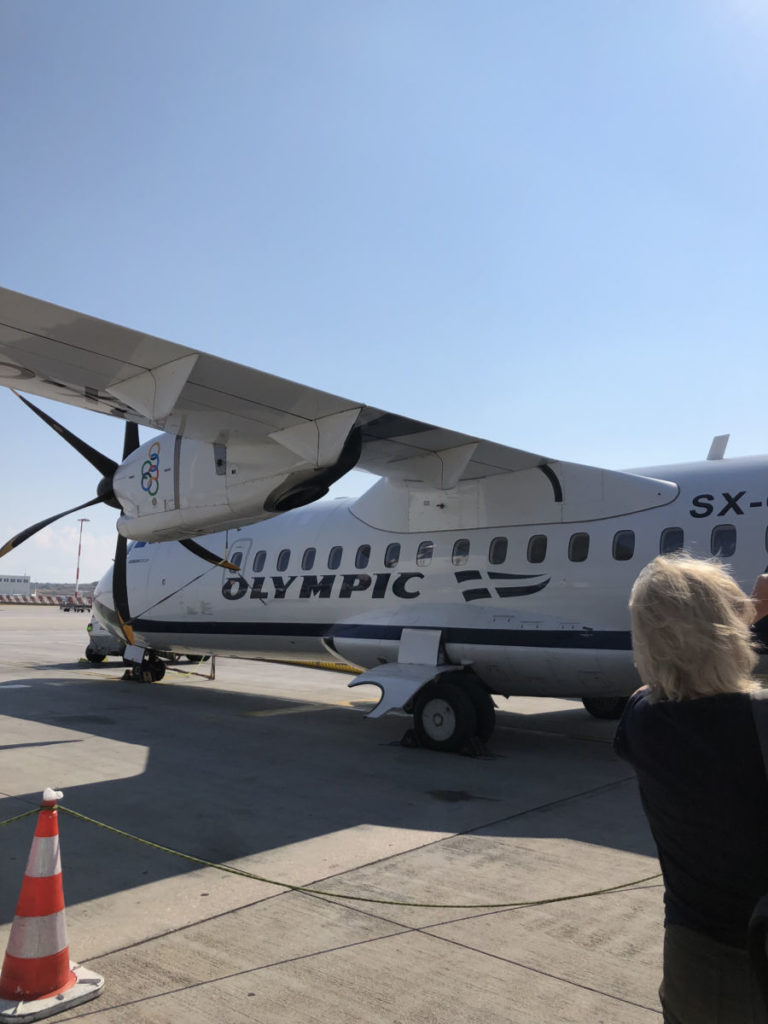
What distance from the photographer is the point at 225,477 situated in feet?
30.5

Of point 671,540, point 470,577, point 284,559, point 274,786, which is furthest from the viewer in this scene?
point 284,559

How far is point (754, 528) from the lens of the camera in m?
8.23

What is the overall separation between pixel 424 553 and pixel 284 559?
2.74 metres

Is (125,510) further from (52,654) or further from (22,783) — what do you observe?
(52,654)

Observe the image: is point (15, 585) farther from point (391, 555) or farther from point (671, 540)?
point (671, 540)

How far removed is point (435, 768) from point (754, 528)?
13.6 feet

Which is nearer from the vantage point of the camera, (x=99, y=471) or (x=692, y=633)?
(x=692, y=633)

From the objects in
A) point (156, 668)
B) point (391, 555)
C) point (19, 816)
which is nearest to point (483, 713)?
point (391, 555)

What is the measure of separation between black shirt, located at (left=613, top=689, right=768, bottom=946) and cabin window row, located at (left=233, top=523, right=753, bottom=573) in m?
7.08

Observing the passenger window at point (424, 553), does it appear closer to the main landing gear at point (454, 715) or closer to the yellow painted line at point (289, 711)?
the main landing gear at point (454, 715)

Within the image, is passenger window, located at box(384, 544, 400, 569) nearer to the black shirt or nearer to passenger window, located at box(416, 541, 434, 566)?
passenger window, located at box(416, 541, 434, 566)

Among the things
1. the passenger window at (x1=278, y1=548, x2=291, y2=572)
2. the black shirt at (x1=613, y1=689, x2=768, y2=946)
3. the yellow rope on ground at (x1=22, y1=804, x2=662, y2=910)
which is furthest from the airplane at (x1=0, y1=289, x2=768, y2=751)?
the black shirt at (x1=613, y1=689, x2=768, y2=946)

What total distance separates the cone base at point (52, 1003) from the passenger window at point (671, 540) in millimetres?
6915

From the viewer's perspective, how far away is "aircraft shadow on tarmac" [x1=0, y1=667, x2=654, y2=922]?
571 cm
